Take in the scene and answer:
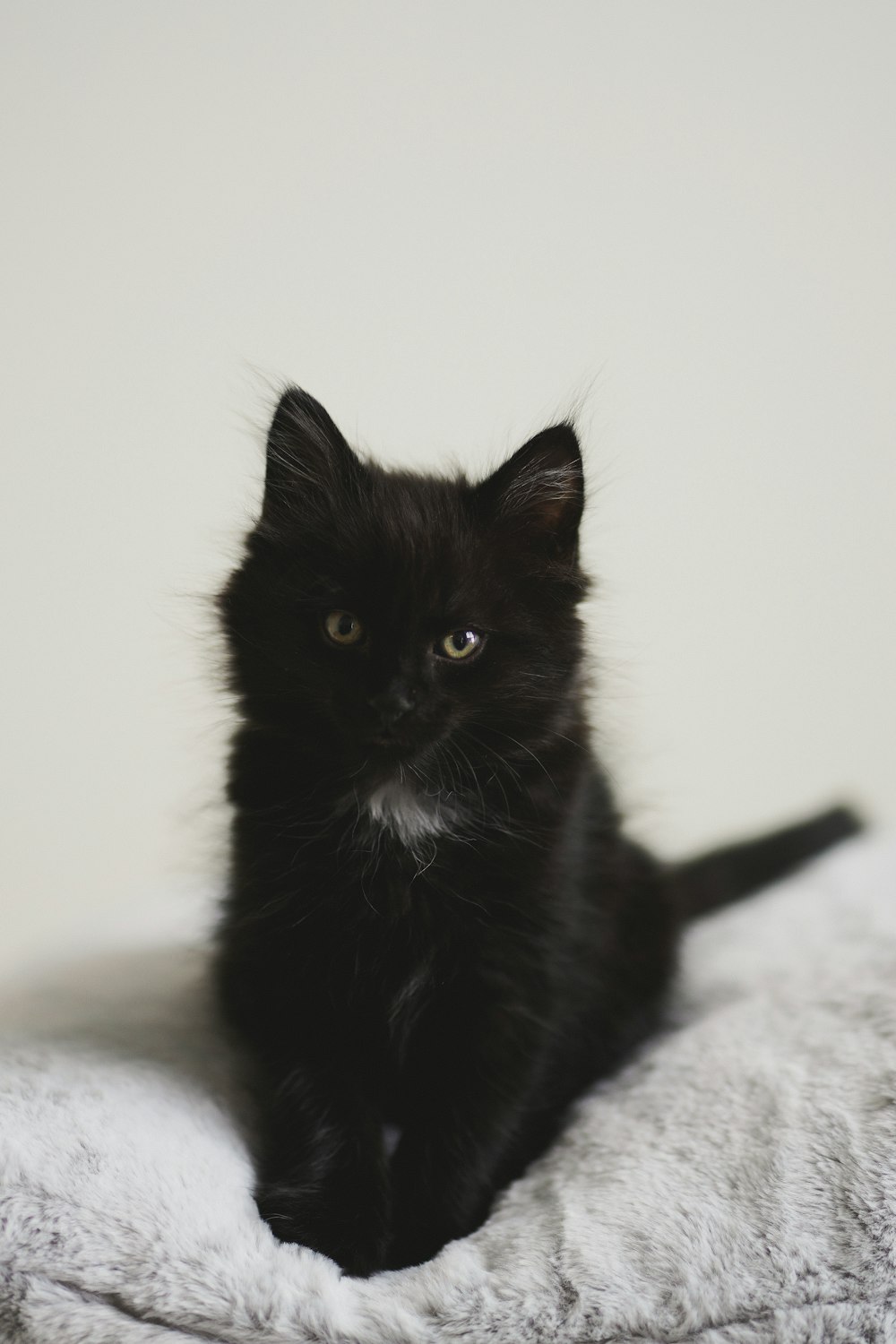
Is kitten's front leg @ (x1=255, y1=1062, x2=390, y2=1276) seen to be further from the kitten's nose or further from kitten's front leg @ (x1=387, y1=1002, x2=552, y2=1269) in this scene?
the kitten's nose

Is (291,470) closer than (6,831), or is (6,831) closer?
(291,470)

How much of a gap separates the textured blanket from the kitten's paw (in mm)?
27

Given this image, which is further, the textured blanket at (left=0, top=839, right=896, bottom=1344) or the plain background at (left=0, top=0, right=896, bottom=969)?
the plain background at (left=0, top=0, right=896, bottom=969)

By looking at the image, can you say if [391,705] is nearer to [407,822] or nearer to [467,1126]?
[407,822]

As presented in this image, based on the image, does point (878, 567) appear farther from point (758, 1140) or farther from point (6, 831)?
point (6, 831)

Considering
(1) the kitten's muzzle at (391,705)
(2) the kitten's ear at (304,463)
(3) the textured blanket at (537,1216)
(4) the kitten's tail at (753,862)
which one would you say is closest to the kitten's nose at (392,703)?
(1) the kitten's muzzle at (391,705)

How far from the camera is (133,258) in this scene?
2.69 metres

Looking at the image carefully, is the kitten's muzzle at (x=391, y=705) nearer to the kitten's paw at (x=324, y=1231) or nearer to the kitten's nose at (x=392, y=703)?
the kitten's nose at (x=392, y=703)

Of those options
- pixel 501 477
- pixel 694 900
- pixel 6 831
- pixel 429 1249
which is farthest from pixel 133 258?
pixel 429 1249

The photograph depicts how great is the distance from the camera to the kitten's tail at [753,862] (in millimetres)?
2037

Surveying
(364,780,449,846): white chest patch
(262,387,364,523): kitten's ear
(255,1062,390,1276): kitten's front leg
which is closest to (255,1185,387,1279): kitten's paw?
(255,1062,390,1276): kitten's front leg

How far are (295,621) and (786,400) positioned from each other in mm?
2151

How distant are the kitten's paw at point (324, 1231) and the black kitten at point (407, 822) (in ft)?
0.11

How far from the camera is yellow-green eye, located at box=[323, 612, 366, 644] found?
4.05 feet
